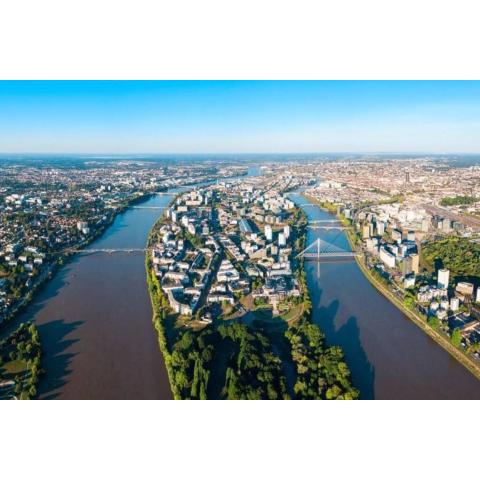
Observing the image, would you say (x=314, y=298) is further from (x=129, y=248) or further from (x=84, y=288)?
(x=129, y=248)

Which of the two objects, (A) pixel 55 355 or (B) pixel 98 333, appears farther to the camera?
(B) pixel 98 333

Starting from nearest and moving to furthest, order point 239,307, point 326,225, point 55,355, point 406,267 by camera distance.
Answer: point 55,355
point 239,307
point 406,267
point 326,225

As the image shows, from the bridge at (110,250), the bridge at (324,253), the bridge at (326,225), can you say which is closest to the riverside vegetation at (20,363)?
the bridge at (110,250)

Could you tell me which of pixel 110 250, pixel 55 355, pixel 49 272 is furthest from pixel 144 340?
pixel 110 250

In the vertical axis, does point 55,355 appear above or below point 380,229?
below

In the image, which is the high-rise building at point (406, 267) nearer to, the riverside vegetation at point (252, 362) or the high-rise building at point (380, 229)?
the riverside vegetation at point (252, 362)

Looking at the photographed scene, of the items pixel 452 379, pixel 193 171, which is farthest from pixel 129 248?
pixel 193 171

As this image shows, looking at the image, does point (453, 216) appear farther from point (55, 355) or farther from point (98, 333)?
point (55, 355)
